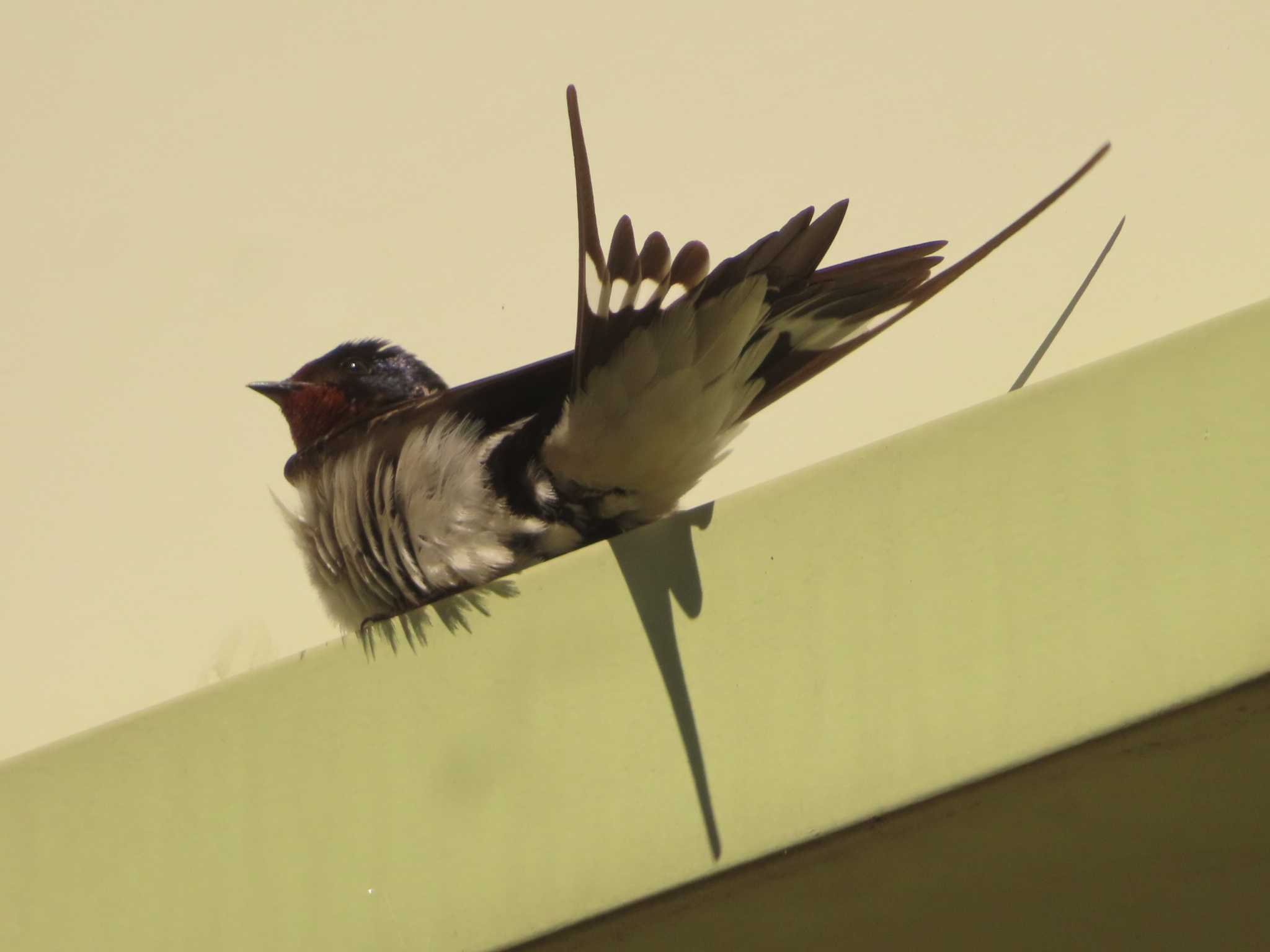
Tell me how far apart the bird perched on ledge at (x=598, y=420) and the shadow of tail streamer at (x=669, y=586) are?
19 cm

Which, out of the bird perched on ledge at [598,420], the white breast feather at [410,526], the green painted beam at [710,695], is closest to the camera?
the green painted beam at [710,695]

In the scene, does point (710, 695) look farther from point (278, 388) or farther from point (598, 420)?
point (278, 388)

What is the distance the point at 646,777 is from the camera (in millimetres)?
933

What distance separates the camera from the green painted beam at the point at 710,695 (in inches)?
34.1

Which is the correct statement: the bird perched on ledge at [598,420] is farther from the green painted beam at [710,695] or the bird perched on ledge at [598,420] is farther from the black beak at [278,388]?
the black beak at [278,388]

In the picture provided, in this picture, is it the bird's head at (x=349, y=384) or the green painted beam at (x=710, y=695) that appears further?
the bird's head at (x=349, y=384)

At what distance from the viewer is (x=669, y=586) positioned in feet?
3.07

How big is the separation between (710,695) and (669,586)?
0.08 m

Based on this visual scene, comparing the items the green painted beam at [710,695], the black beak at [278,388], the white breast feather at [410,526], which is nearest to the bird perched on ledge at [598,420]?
the white breast feather at [410,526]

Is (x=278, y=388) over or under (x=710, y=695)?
over

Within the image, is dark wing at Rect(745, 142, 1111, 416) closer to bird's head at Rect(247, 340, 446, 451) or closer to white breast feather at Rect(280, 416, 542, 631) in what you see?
white breast feather at Rect(280, 416, 542, 631)

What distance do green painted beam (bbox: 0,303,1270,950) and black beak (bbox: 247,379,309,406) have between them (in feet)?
2.05

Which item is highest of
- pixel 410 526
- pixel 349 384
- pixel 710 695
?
pixel 349 384

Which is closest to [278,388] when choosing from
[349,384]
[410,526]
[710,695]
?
[349,384]
